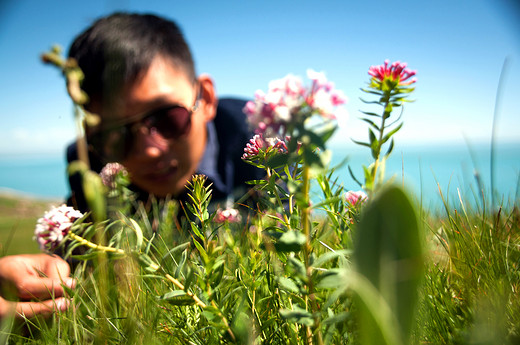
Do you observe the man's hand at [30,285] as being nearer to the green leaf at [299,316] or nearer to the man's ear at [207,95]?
the green leaf at [299,316]

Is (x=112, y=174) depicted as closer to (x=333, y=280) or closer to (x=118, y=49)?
(x=333, y=280)

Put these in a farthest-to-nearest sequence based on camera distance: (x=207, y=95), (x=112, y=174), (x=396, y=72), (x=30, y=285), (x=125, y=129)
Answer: (x=207, y=95) < (x=125, y=129) < (x=112, y=174) < (x=30, y=285) < (x=396, y=72)

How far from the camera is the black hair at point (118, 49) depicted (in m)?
2.72

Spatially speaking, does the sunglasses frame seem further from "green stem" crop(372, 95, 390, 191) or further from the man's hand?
"green stem" crop(372, 95, 390, 191)

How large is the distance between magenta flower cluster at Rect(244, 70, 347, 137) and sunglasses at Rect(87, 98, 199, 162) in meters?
2.26

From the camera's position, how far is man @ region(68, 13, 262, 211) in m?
2.60

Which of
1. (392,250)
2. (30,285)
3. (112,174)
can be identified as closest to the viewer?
(392,250)

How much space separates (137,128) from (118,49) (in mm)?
741

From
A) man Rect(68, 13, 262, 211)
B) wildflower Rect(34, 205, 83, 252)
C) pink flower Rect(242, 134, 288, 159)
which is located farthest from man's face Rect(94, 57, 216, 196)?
pink flower Rect(242, 134, 288, 159)

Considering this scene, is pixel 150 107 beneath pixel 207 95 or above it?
beneath

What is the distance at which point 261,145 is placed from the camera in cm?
66

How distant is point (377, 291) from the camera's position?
46 cm

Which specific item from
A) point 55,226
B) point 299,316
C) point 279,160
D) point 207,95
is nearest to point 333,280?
point 299,316

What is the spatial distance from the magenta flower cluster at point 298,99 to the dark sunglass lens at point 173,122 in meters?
2.27
